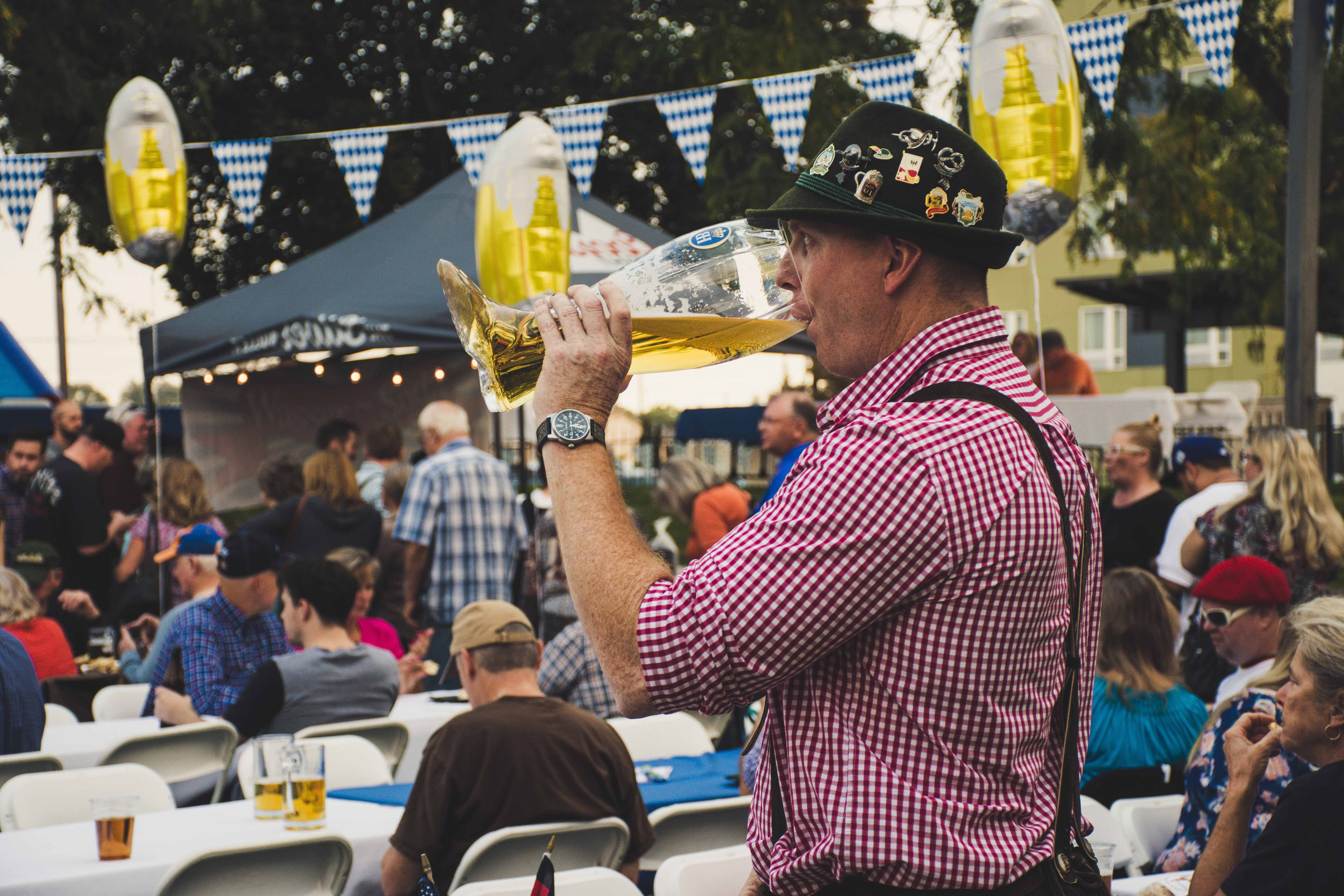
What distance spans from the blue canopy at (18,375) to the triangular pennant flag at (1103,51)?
7397mm

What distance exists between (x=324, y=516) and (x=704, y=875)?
4.29m

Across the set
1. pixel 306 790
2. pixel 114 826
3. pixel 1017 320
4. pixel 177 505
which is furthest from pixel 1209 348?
pixel 114 826

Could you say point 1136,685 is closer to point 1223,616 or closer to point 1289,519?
point 1223,616

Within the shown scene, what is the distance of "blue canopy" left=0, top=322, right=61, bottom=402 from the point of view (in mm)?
9703

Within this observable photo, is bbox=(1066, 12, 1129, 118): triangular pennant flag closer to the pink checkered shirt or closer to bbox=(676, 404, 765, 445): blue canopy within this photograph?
the pink checkered shirt

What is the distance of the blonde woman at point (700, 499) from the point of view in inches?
288

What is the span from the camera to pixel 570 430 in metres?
1.36

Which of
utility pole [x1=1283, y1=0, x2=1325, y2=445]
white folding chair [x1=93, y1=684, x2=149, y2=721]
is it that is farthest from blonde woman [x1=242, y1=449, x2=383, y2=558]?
utility pole [x1=1283, y1=0, x2=1325, y2=445]

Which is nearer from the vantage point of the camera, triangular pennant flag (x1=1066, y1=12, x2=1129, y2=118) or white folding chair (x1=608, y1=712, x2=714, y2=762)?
white folding chair (x1=608, y1=712, x2=714, y2=762)

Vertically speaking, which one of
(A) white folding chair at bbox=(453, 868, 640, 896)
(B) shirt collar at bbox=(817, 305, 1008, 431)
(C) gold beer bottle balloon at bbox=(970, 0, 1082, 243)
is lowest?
(A) white folding chair at bbox=(453, 868, 640, 896)

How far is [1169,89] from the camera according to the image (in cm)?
1138

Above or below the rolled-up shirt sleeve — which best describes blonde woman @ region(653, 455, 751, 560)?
below

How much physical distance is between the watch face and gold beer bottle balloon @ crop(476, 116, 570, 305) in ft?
17.4

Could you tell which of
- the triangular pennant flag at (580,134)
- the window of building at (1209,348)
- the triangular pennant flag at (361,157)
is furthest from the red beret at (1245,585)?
the window of building at (1209,348)
